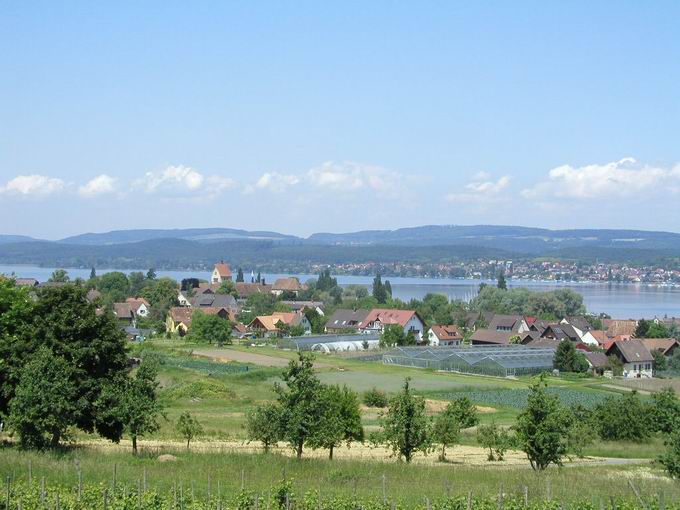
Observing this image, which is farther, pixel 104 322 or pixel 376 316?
pixel 376 316

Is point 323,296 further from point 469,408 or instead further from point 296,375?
point 296,375

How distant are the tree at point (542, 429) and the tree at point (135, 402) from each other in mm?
9739

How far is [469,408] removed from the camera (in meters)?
33.4

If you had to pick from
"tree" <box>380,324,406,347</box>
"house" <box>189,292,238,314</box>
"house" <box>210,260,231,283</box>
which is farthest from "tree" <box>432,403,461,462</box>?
"house" <box>210,260,231,283</box>

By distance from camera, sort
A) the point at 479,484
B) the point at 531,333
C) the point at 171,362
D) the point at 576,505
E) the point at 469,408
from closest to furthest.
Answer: the point at 576,505
the point at 479,484
the point at 469,408
the point at 171,362
the point at 531,333

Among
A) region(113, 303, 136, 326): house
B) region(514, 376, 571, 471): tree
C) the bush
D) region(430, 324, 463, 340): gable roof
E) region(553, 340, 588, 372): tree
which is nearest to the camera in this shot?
region(514, 376, 571, 471): tree

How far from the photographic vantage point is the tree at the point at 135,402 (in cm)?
2390

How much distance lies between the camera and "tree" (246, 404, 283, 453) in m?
24.0

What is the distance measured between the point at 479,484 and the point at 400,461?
434 cm

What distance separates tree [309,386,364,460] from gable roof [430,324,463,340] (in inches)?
2244

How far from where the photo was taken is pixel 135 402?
24031mm

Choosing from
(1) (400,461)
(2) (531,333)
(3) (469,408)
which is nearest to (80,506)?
(1) (400,461)

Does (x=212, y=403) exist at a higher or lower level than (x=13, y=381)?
lower

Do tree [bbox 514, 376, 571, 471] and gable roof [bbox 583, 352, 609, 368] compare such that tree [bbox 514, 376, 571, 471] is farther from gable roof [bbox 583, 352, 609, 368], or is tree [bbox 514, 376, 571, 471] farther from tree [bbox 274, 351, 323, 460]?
gable roof [bbox 583, 352, 609, 368]
